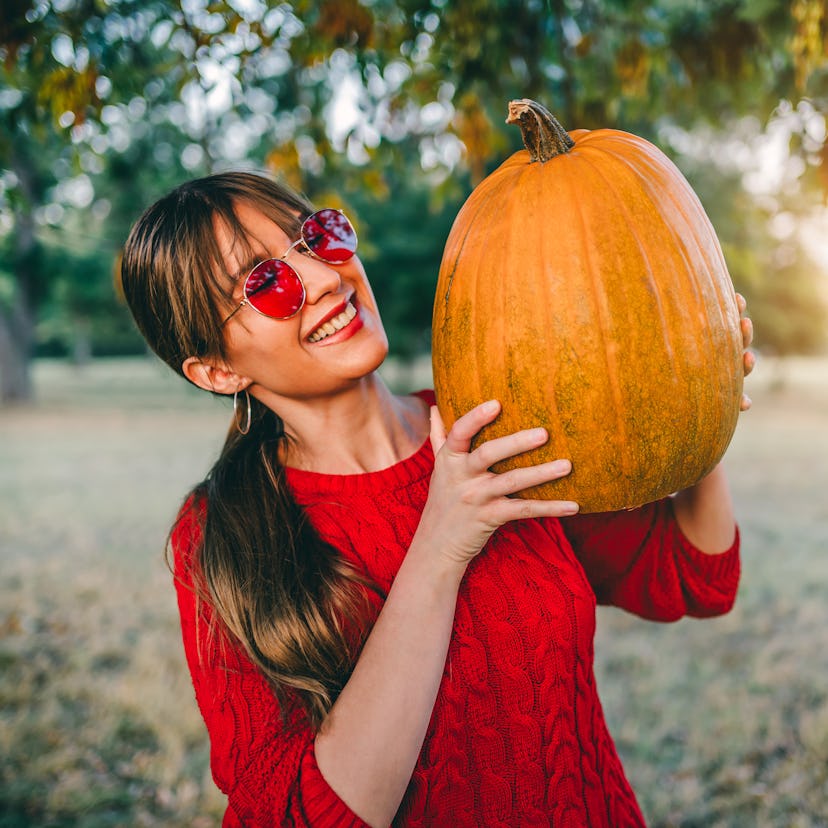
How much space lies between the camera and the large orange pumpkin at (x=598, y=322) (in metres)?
1.46

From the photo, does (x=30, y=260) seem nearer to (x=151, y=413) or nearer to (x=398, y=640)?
(x=398, y=640)

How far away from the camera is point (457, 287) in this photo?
1.60 metres

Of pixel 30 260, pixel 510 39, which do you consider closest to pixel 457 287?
pixel 510 39

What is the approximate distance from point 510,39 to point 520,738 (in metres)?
2.87

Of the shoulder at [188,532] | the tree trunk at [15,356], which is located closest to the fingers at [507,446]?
the shoulder at [188,532]

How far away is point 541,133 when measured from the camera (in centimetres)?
157

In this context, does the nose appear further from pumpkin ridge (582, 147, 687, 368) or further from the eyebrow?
pumpkin ridge (582, 147, 687, 368)

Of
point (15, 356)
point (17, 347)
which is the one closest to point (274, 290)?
point (17, 347)

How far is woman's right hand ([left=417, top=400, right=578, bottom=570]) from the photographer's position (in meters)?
1.44

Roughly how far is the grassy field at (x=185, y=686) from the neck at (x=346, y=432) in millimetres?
1057

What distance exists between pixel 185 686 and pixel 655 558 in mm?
3902

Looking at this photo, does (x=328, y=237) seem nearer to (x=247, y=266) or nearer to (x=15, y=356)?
(x=247, y=266)

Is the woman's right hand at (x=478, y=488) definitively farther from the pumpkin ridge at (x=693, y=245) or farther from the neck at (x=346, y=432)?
the neck at (x=346, y=432)

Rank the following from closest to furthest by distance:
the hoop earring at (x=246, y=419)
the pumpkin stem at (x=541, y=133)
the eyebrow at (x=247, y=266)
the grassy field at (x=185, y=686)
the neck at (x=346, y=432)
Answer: the pumpkin stem at (x=541, y=133) < the eyebrow at (x=247, y=266) < the neck at (x=346, y=432) < the hoop earring at (x=246, y=419) < the grassy field at (x=185, y=686)
